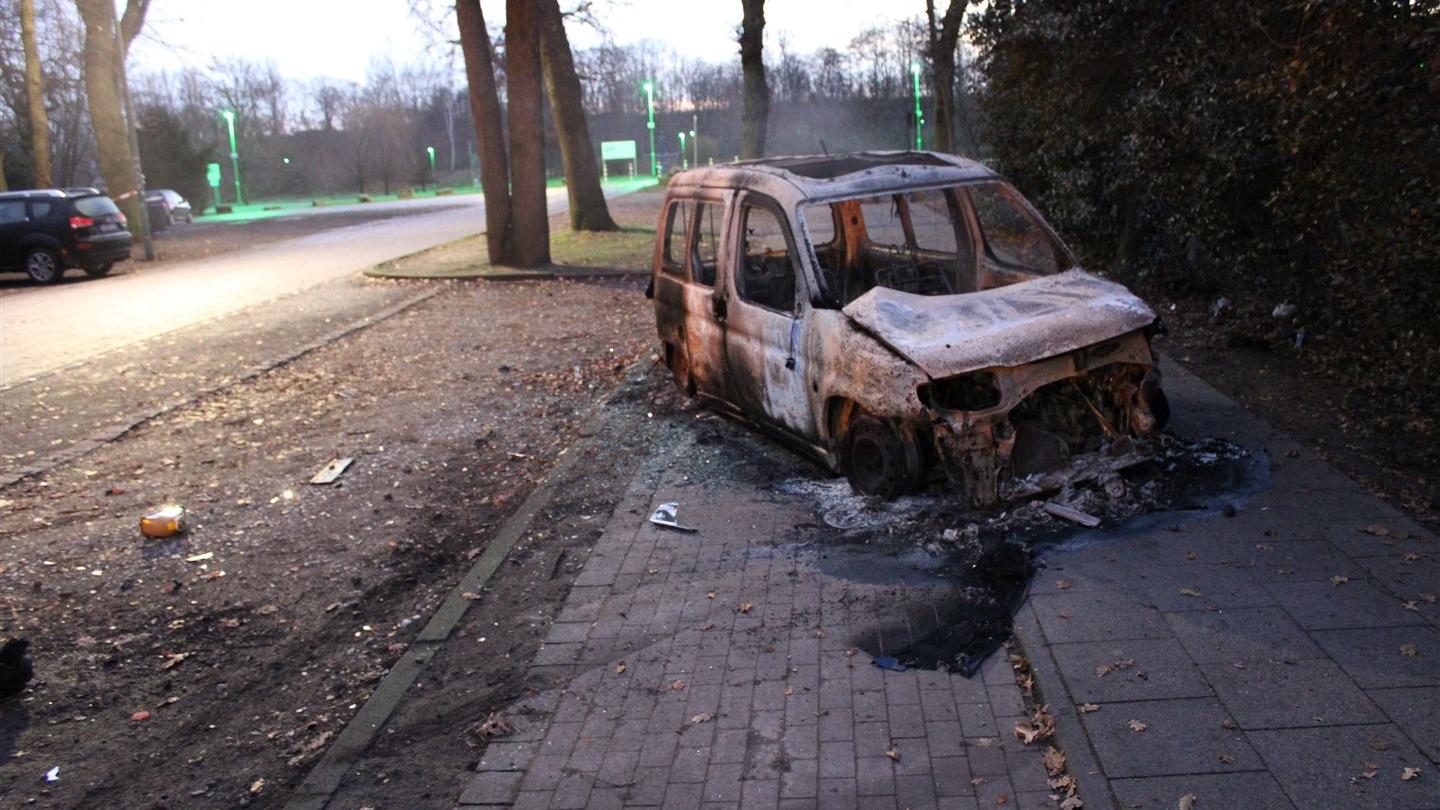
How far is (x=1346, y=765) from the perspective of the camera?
3.67 meters

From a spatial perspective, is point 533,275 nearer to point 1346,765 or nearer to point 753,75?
point 753,75

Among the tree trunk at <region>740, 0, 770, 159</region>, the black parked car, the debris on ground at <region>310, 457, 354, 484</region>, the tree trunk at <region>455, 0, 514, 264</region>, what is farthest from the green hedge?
the black parked car

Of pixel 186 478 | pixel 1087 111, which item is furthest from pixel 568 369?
pixel 1087 111

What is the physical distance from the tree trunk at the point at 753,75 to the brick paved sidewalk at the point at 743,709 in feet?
77.0

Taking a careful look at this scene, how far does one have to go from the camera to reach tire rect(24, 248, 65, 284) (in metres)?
22.4

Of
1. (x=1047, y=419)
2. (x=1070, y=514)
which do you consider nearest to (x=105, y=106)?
(x=1047, y=419)

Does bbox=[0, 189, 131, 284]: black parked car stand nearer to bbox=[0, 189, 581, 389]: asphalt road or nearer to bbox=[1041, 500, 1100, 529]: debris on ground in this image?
bbox=[0, 189, 581, 389]: asphalt road

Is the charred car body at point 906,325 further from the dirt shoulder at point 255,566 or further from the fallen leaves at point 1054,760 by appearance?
the fallen leaves at point 1054,760

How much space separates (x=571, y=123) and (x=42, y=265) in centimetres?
1098

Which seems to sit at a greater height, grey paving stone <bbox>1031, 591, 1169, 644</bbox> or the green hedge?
the green hedge

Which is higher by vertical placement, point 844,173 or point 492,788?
point 844,173

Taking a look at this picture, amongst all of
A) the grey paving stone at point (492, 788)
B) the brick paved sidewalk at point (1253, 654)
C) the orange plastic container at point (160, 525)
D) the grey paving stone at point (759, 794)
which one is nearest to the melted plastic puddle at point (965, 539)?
the brick paved sidewalk at point (1253, 654)

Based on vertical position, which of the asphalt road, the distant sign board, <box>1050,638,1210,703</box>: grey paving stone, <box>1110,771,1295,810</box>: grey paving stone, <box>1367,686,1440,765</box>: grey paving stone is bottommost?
<box>1110,771,1295,810</box>: grey paving stone

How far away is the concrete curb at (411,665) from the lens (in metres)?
4.18
